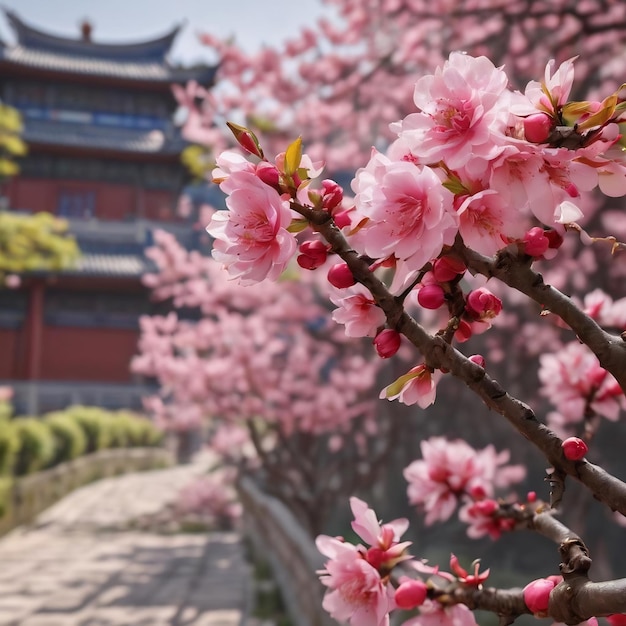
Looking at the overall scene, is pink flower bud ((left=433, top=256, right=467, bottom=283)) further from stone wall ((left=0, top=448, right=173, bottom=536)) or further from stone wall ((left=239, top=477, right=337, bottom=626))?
stone wall ((left=0, top=448, right=173, bottom=536))

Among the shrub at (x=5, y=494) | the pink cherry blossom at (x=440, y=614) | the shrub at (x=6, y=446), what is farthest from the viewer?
the shrub at (x=6, y=446)

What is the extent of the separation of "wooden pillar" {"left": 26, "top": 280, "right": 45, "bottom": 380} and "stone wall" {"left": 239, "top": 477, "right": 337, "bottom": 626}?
553 inches

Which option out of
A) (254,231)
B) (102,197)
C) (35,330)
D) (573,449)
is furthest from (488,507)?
(102,197)

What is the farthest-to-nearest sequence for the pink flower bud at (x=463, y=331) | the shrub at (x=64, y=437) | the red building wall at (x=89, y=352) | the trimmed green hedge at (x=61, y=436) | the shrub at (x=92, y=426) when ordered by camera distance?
the red building wall at (x=89, y=352)
the shrub at (x=92, y=426)
the shrub at (x=64, y=437)
the trimmed green hedge at (x=61, y=436)
the pink flower bud at (x=463, y=331)

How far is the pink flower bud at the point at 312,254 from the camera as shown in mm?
1122

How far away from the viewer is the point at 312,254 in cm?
113

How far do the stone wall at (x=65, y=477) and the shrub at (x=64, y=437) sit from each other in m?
0.17

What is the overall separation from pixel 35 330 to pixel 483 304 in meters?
21.7

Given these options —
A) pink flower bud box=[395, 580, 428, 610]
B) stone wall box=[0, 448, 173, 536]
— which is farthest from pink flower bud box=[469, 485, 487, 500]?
stone wall box=[0, 448, 173, 536]

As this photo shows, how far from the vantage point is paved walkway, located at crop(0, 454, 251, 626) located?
6102 mm

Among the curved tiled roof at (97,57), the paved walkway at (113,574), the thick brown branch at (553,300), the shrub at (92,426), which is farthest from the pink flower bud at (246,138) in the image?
the curved tiled roof at (97,57)

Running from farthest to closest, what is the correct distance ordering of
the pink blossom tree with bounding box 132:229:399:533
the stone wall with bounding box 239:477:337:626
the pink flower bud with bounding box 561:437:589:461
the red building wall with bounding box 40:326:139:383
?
the red building wall with bounding box 40:326:139:383 → the pink blossom tree with bounding box 132:229:399:533 → the stone wall with bounding box 239:477:337:626 → the pink flower bud with bounding box 561:437:589:461

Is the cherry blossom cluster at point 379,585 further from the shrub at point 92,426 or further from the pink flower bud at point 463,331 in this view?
the shrub at point 92,426

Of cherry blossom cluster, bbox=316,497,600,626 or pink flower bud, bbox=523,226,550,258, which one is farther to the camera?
cherry blossom cluster, bbox=316,497,600,626
